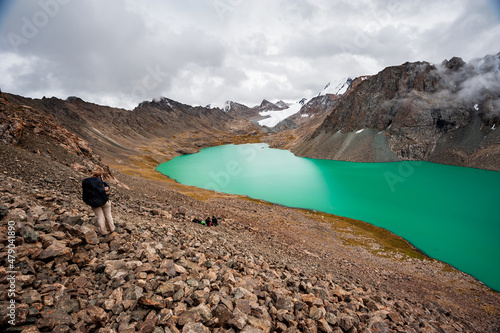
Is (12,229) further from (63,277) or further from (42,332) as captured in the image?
(42,332)

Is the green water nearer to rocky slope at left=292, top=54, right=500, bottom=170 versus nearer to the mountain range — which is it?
rocky slope at left=292, top=54, right=500, bottom=170

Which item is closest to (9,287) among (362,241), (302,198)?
(362,241)

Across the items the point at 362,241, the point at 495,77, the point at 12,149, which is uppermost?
the point at 495,77

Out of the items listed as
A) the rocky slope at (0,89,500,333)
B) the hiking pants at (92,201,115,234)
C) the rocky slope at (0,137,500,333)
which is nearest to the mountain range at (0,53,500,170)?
the rocky slope at (0,89,500,333)

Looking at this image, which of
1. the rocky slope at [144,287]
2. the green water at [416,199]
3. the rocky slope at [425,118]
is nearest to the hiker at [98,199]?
the rocky slope at [144,287]

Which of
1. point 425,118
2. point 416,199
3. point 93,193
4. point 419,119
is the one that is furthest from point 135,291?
point 425,118

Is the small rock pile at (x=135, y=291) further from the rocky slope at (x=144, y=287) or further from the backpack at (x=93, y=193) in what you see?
the backpack at (x=93, y=193)
